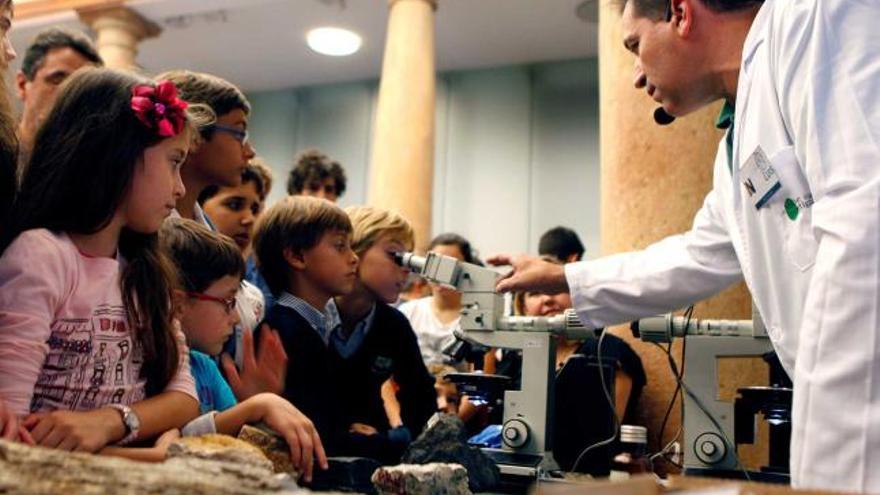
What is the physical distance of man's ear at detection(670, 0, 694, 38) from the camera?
80.9 inches

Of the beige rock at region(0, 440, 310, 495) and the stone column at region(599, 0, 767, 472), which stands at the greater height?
the stone column at region(599, 0, 767, 472)

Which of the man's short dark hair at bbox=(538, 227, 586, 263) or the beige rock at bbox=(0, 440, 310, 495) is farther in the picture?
the man's short dark hair at bbox=(538, 227, 586, 263)

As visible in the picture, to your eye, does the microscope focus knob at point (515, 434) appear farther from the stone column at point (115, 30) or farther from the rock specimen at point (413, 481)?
the stone column at point (115, 30)

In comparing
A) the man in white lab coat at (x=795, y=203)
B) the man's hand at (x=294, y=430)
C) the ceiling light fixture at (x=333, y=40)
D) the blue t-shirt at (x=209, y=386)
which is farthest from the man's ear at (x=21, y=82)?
the ceiling light fixture at (x=333, y=40)

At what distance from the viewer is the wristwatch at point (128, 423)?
5.46ft

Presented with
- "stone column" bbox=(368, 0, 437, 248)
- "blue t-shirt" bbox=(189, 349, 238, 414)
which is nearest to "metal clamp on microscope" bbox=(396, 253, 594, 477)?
"blue t-shirt" bbox=(189, 349, 238, 414)

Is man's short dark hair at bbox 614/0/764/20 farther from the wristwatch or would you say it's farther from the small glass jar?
the wristwatch

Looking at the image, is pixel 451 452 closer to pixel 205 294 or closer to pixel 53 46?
pixel 205 294

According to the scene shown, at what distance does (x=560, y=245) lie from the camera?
5.12m

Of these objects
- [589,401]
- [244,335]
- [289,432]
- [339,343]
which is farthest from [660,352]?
[289,432]

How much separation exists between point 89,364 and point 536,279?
1371 mm

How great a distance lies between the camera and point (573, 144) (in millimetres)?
8852

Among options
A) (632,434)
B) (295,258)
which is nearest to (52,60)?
(295,258)

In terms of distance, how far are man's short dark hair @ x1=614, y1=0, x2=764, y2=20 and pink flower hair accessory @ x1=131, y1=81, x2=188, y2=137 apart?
117 centimetres
